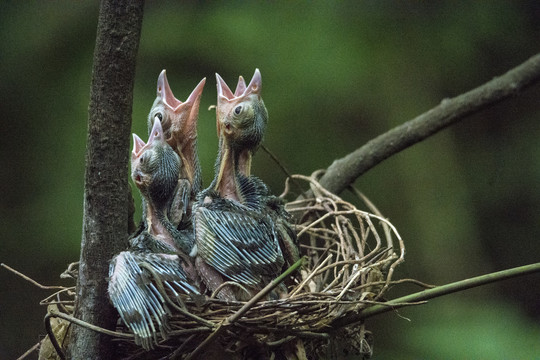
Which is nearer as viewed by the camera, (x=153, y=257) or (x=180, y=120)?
(x=153, y=257)

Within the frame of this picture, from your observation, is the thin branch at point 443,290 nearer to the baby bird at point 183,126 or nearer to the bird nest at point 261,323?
the bird nest at point 261,323

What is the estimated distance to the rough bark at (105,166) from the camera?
118 cm

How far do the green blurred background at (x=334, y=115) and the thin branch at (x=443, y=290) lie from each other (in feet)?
4.02

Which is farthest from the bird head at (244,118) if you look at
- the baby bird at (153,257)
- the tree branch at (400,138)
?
the tree branch at (400,138)

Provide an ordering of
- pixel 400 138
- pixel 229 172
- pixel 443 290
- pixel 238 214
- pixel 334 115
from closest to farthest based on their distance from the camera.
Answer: pixel 443 290
pixel 238 214
pixel 229 172
pixel 400 138
pixel 334 115

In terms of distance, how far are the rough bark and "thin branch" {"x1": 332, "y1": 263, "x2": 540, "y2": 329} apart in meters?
0.43

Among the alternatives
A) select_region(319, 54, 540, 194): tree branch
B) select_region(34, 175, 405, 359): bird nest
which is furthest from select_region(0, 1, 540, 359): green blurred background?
select_region(34, 175, 405, 359): bird nest

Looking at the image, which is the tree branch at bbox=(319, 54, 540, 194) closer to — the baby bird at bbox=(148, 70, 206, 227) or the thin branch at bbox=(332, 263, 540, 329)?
the baby bird at bbox=(148, 70, 206, 227)

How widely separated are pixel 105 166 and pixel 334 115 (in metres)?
1.65

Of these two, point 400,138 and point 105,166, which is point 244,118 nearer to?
point 105,166

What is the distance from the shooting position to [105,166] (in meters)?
1.20

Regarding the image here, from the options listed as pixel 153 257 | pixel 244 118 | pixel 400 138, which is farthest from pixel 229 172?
pixel 400 138

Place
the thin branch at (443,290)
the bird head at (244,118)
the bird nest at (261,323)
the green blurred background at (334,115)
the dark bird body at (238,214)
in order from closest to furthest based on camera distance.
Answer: the thin branch at (443,290)
the bird nest at (261,323)
the dark bird body at (238,214)
the bird head at (244,118)
the green blurred background at (334,115)

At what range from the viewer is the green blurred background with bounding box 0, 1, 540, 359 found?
262 centimetres
